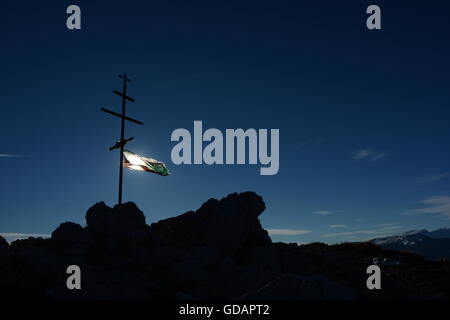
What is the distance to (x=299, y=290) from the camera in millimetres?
12055

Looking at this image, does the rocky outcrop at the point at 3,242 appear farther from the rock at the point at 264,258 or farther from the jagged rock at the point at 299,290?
the jagged rock at the point at 299,290

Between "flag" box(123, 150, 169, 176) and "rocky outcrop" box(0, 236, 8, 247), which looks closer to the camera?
"rocky outcrop" box(0, 236, 8, 247)

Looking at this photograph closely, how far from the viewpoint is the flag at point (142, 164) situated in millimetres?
23172

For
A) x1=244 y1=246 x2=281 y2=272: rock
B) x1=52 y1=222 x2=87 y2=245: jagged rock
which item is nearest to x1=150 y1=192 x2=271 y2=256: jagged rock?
x1=244 y1=246 x2=281 y2=272: rock

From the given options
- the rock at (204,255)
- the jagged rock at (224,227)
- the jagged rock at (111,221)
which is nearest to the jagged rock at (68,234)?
the jagged rock at (111,221)

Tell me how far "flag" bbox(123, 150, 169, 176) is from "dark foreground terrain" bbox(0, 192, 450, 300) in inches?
152

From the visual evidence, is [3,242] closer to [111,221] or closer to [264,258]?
[111,221]

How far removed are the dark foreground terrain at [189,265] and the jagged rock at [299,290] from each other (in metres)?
0.03

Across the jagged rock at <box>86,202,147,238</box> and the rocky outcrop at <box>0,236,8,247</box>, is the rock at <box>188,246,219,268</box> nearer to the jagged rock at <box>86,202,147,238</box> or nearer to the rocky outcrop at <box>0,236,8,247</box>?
the jagged rock at <box>86,202,147,238</box>

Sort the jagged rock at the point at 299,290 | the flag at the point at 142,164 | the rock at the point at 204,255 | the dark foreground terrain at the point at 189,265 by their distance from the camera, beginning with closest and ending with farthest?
1. the jagged rock at the point at 299,290
2. the dark foreground terrain at the point at 189,265
3. the rock at the point at 204,255
4. the flag at the point at 142,164

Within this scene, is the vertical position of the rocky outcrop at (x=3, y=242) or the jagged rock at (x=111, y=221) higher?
the jagged rock at (x=111, y=221)

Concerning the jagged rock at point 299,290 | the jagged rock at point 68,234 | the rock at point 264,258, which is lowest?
the jagged rock at point 299,290

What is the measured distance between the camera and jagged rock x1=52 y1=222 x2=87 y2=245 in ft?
60.5
